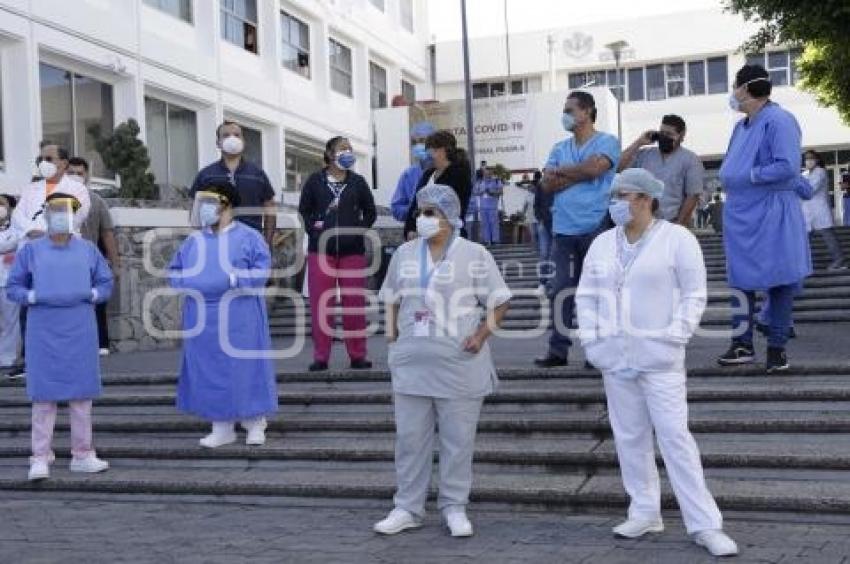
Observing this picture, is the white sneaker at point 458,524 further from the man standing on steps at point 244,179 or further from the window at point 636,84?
the window at point 636,84

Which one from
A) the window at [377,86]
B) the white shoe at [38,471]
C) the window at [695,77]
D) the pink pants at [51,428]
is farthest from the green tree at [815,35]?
the window at [695,77]

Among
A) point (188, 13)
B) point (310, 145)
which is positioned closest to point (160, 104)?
point (188, 13)

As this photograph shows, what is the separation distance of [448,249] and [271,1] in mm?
19992

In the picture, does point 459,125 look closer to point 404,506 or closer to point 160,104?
point 160,104

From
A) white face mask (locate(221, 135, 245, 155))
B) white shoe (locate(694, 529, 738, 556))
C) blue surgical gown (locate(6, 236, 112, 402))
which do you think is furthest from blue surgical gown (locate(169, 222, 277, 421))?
white shoe (locate(694, 529, 738, 556))

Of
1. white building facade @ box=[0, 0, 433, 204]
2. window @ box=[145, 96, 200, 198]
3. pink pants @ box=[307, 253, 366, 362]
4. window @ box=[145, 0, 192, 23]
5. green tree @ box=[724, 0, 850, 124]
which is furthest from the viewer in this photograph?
window @ box=[145, 96, 200, 198]

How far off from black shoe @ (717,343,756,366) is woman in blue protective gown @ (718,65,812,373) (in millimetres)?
237

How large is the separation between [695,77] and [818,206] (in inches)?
1013

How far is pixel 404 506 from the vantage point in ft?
18.0

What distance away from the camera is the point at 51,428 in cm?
707

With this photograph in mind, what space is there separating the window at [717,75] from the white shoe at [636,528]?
34906 mm

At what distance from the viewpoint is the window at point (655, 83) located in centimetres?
3888

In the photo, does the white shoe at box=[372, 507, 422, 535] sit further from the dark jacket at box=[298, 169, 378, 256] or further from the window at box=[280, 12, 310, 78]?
the window at box=[280, 12, 310, 78]

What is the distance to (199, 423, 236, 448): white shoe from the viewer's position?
718cm
